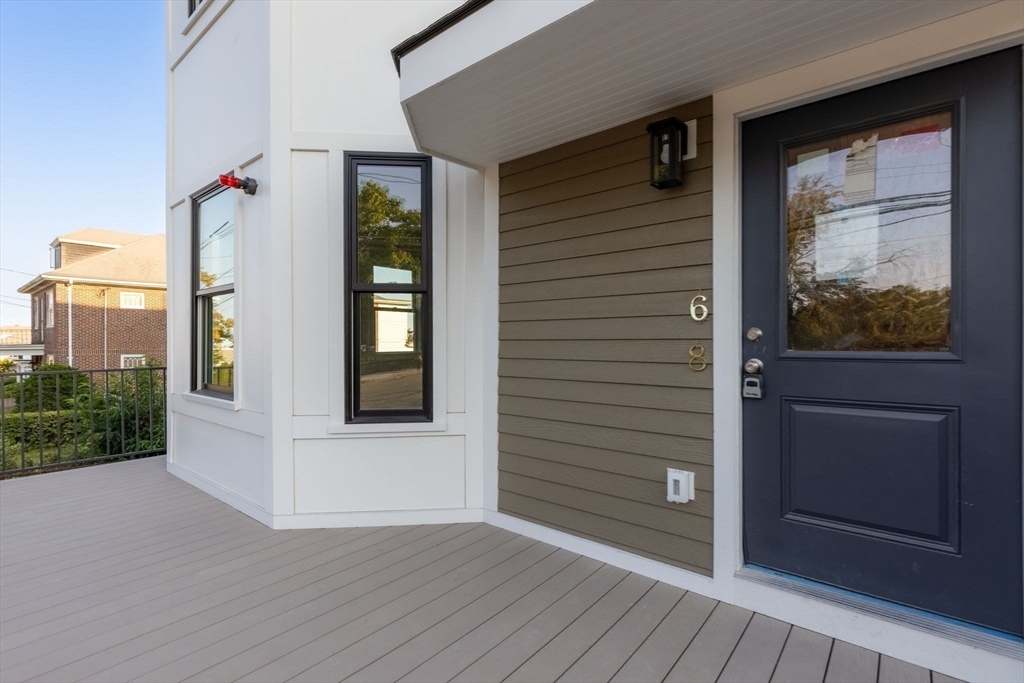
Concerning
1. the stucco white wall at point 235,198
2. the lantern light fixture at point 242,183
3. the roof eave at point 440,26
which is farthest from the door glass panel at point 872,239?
the lantern light fixture at point 242,183

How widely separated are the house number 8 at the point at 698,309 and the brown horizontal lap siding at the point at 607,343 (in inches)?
1.0

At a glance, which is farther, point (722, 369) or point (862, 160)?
point (722, 369)

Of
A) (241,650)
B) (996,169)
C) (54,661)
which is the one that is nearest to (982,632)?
(996,169)

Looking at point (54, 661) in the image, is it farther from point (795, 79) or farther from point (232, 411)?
point (795, 79)

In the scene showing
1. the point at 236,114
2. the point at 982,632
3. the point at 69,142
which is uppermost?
the point at 69,142

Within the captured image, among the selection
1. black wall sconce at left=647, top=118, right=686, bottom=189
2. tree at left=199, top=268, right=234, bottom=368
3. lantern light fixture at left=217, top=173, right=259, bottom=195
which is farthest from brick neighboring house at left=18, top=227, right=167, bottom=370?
black wall sconce at left=647, top=118, right=686, bottom=189

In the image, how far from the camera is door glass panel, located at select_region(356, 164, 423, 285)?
9.85 ft

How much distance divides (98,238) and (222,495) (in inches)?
846

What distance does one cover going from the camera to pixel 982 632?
61.5 inches

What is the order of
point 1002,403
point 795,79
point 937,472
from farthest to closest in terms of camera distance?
point 795,79 → point 937,472 → point 1002,403

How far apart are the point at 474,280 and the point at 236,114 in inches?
82.4

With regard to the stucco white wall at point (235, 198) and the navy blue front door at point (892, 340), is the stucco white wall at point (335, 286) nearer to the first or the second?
the stucco white wall at point (235, 198)

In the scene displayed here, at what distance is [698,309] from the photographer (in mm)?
2098

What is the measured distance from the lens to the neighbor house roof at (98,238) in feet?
60.8
